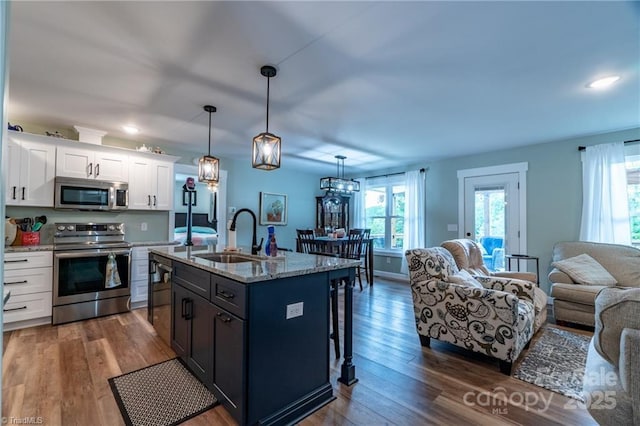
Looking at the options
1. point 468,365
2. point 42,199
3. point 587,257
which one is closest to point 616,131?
point 587,257

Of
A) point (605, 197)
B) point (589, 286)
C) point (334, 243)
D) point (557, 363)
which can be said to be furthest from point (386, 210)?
point (557, 363)

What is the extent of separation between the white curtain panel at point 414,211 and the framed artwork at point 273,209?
2.57 m

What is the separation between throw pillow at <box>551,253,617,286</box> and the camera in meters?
3.45

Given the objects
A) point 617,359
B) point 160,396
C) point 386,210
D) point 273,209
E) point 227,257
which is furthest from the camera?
point 386,210

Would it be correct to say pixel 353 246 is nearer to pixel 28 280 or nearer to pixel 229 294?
pixel 229 294

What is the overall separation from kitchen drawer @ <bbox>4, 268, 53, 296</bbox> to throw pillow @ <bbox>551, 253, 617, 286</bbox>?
612 centimetres

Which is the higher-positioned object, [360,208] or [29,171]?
[29,171]

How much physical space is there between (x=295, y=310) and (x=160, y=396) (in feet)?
3.80

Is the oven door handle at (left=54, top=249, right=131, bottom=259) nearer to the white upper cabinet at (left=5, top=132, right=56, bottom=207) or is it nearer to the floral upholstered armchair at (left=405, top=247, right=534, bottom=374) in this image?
the white upper cabinet at (left=5, top=132, right=56, bottom=207)

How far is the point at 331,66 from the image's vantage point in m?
2.36

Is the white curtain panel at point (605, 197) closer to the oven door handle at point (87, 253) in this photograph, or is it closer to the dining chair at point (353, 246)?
the dining chair at point (353, 246)

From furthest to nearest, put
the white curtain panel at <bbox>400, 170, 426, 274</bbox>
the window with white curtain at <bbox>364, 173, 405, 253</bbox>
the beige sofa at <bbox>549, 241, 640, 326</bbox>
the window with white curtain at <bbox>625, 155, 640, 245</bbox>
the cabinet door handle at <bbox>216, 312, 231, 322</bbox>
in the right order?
the window with white curtain at <bbox>364, 173, 405, 253</bbox>
the white curtain panel at <bbox>400, 170, 426, 274</bbox>
the window with white curtain at <bbox>625, 155, 640, 245</bbox>
the beige sofa at <bbox>549, 241, 640, 326</bbox>
the cabinet door handle at <bbox>216, 312, 231, 322</bbox>

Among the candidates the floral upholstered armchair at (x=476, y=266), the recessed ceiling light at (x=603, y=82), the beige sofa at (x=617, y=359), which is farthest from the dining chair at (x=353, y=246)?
the beige sofa at (x=617, y=359)

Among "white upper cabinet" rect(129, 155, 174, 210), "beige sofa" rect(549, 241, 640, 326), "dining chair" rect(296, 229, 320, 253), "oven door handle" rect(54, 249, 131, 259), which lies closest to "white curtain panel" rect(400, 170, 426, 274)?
"dining chair" rect(296, 229, 320, 253)
